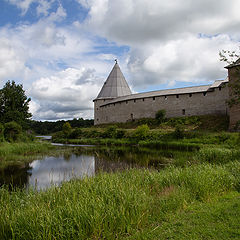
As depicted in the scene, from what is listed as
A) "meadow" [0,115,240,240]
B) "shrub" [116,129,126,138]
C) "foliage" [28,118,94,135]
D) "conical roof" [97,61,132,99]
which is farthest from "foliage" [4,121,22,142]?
"foliage" [28,118,94,135]

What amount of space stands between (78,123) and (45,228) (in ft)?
188

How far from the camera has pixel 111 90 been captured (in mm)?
30047

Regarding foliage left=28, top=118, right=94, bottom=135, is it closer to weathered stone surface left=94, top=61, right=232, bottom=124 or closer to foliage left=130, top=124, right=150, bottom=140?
weathered stone surface left=94, top=61, right=232, bottom=124

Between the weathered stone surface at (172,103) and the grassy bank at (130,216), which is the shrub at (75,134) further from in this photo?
the grassy bank at (130,216)

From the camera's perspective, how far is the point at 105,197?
3.21m

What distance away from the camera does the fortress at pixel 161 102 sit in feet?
62.3

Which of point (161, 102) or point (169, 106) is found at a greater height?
point (161, 102)

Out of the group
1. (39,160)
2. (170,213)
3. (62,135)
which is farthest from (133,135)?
(170,213)

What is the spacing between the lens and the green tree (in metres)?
18.3

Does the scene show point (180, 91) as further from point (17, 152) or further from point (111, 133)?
point (17, 152)

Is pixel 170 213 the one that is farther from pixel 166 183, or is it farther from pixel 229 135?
pixel 229 135

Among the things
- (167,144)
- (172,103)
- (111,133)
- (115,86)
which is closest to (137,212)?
(167,144)

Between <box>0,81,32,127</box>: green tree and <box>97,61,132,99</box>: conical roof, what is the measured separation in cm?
1238

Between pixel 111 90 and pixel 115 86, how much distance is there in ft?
2.78
